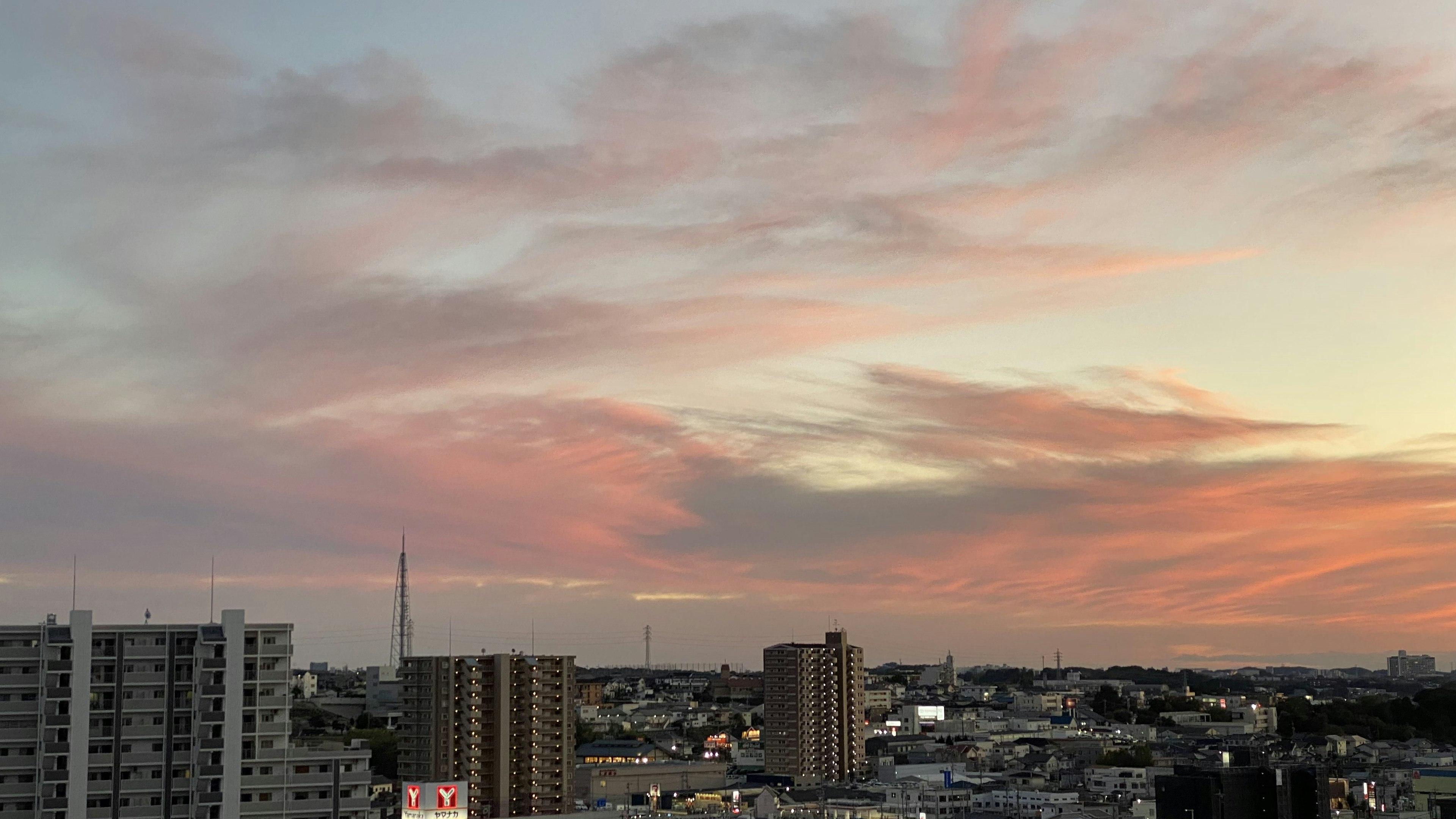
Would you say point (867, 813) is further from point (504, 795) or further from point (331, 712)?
point (331, 712)

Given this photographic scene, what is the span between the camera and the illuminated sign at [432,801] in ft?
165

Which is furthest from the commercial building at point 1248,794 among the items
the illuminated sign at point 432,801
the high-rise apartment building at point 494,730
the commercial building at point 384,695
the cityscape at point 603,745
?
the commercial building at point 384,695

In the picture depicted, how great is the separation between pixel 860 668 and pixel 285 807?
81626mm

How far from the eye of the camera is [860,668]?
414ft

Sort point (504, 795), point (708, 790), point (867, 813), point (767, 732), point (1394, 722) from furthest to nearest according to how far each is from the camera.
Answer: point (1394, 722)
point (767, 732)
point (708, 790)
point (867, 813)
point (504, 795)

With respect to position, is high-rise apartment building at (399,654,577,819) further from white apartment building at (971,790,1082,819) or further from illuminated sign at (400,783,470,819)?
illuminated sign at (400,783,470,819)

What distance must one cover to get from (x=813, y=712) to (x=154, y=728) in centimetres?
7849

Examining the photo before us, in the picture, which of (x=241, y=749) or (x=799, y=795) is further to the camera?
(x=799, y=795)

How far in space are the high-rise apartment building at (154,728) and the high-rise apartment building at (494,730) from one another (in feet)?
94.2

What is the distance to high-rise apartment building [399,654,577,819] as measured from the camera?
3091 inches

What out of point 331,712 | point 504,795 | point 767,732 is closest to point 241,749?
point 504,795

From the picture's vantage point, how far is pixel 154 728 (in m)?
48.2

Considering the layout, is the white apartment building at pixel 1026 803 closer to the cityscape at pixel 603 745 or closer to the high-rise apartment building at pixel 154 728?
the cityscape at pixel 603 745

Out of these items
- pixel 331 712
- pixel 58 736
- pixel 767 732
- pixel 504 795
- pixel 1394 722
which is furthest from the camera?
pixel 1394 722
